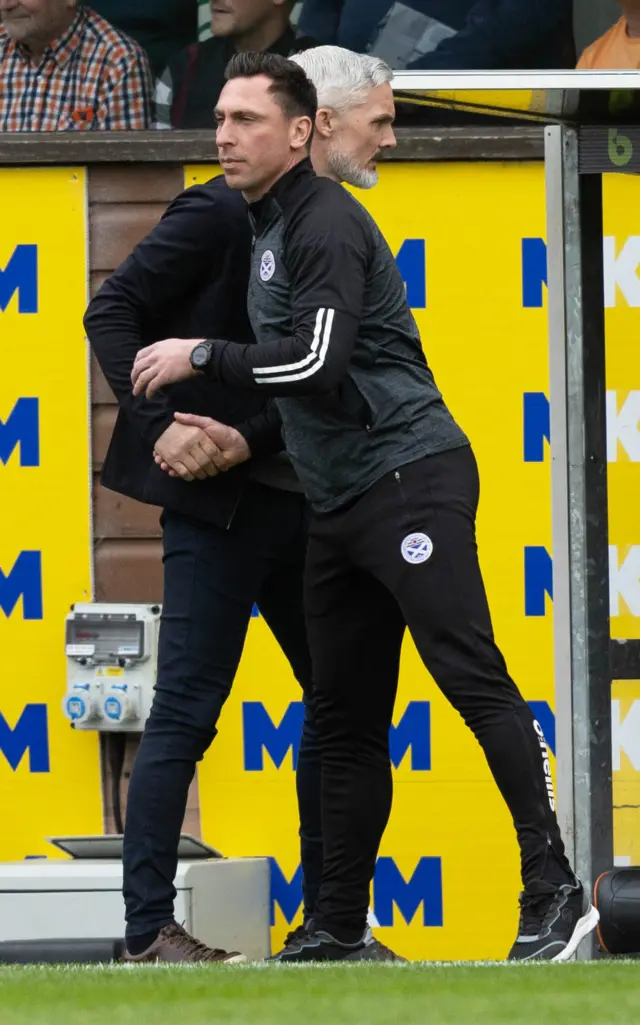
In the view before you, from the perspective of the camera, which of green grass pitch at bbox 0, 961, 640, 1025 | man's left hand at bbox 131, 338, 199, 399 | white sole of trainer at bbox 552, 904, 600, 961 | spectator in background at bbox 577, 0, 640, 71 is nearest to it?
green grass pitch at bbox 0, 961, 640, 1025

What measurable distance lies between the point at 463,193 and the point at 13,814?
1.99 metres

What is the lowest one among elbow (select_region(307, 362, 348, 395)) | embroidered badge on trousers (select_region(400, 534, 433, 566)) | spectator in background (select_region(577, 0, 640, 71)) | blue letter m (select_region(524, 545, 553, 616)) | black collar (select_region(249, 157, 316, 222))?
blue letter m (select_region(524, 545, 553, 616))

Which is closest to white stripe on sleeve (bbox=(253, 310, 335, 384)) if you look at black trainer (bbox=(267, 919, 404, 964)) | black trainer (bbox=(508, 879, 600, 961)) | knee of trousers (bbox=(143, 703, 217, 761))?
knee of trousers (bbox=(143, 703, 217, 761))

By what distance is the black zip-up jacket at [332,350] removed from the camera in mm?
3572

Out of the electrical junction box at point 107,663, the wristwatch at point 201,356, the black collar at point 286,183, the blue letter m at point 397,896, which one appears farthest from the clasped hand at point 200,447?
the blue letter m at point 397,896

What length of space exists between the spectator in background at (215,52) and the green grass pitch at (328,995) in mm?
2557

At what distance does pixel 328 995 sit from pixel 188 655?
46.0 inches

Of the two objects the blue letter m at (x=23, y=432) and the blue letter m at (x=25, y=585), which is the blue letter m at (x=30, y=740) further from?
the blue letter m at (x=23, y=432)

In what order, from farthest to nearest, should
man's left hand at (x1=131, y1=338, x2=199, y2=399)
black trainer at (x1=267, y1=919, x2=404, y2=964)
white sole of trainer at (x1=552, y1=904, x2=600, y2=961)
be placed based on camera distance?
black trainer at (x1=267, y1=919, x2=404, y2=964), man's left hand at (x1=131, y1=338, x2=199, y2=399), white sole of trainer at (x1=552, y1=904, x2=600, y2=961)

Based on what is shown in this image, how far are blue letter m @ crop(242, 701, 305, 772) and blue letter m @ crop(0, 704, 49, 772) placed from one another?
528mm

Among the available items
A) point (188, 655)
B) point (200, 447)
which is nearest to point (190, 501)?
point (200, 447)

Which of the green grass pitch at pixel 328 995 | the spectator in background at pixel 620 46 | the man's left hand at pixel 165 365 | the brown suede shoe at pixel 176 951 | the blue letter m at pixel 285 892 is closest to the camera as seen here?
the green grass pitch at pixel 328 995

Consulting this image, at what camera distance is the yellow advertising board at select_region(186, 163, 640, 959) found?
527 cm

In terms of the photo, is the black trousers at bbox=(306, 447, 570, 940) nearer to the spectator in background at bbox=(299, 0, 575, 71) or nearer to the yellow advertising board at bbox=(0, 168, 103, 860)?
the yellow advertising board at bbox=(0, 168, 103, 860)
